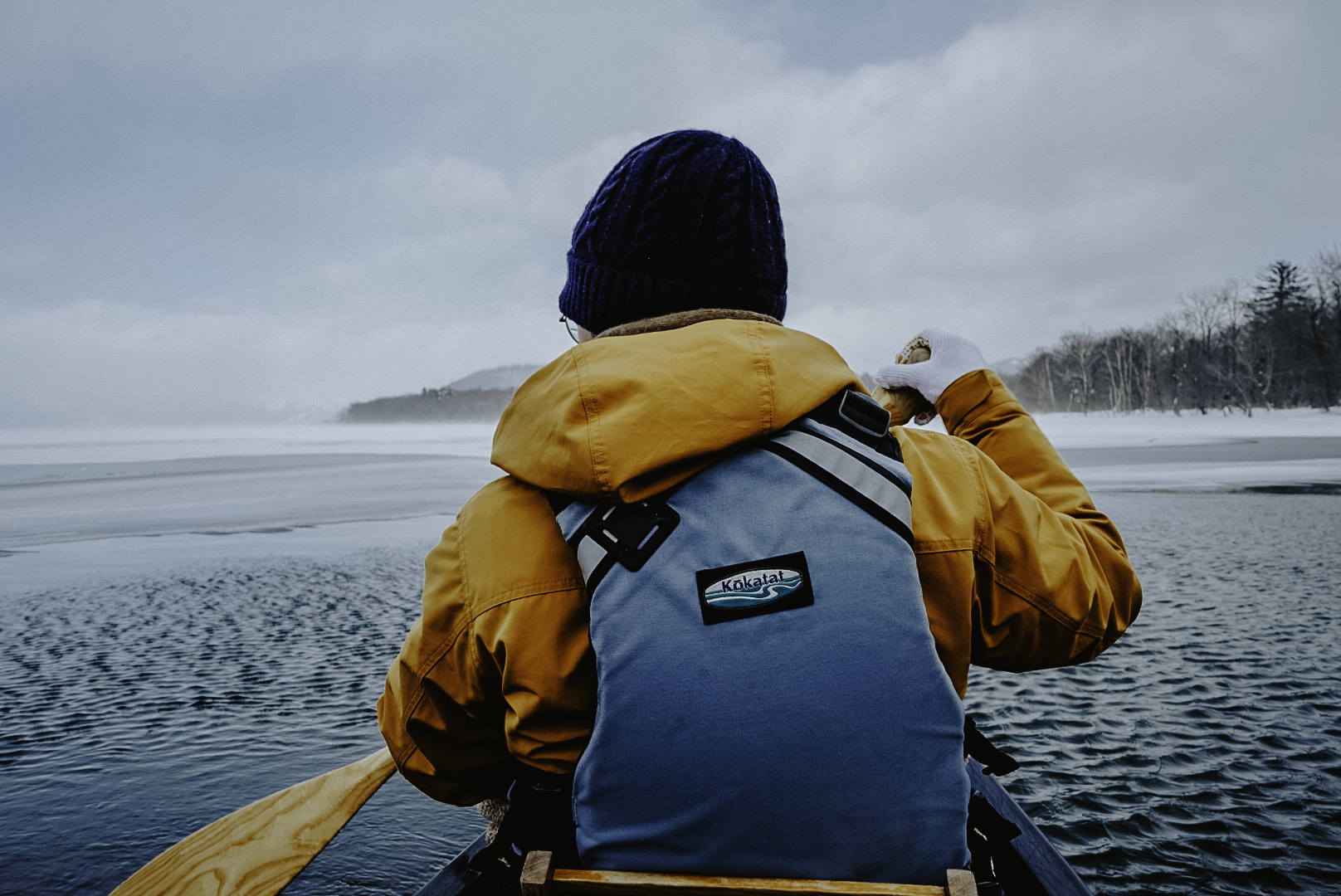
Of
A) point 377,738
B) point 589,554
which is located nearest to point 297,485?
point 377,738

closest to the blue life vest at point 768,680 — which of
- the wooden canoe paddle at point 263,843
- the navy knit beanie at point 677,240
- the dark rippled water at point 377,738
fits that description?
the navy knit beanie at point 677,240

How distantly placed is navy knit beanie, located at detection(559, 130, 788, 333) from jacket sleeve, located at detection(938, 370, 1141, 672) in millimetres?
524

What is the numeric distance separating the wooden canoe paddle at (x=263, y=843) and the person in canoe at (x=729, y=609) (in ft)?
3.49

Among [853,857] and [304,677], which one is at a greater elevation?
[853,857]

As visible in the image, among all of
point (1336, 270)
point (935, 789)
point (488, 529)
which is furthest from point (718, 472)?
point (1336, 270)

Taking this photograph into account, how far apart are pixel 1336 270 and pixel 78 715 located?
66758mm

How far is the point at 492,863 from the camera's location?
5.52 ft

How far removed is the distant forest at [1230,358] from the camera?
1943 inches

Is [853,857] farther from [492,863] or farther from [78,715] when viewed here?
[78,715]

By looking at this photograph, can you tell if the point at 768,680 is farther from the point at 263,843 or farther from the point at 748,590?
the point at 263,843

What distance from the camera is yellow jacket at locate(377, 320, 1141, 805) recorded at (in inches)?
42.9

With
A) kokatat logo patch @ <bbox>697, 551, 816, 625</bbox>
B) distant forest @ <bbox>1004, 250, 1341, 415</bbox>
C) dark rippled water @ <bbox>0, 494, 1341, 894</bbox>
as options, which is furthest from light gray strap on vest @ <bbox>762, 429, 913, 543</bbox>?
distant forest @ <bbox>1004, 250, 1341, 415</bbox>

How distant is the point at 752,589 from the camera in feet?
3.46

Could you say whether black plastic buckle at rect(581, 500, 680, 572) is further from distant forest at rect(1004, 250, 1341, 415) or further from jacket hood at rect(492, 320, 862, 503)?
distant forest at rect(1004, 250, 1341, 415)
